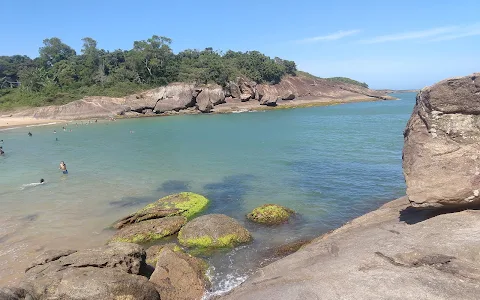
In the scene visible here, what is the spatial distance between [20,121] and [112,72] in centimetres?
3041

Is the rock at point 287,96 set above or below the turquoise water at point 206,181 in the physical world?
above

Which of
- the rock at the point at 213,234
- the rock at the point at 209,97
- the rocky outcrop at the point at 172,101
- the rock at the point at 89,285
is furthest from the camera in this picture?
the rock at the point at 209,97

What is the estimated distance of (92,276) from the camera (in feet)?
29.3

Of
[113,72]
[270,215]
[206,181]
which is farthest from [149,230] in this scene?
[113,72]

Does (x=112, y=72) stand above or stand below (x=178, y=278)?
above

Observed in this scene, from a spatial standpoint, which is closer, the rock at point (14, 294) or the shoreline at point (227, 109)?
the rock at point (14, 294)

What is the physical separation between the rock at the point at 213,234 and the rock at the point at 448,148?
7.92m

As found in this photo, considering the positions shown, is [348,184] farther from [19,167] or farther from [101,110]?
[101,110]

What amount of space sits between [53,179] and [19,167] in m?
8.60

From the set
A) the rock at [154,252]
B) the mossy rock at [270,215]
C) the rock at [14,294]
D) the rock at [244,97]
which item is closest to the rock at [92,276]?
the rock at [14,294]

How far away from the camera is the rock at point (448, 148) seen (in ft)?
29.5

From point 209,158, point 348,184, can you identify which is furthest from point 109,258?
point 209,158

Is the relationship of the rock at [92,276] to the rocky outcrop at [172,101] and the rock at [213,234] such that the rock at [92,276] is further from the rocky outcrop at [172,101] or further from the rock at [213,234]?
the rocky outcrop at [172,101]

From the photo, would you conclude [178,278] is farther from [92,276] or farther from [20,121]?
[20,121]
